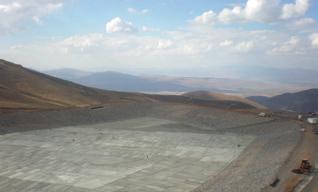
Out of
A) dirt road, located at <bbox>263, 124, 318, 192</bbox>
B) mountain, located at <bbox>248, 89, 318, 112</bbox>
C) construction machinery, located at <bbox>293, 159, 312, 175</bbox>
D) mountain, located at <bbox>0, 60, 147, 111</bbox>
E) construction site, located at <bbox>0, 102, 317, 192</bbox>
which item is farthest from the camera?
mountain, located at <bbox>248, 89, 318, 112</bbox>

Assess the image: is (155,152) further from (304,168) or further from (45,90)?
(45,90)

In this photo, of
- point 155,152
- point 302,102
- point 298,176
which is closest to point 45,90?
point 155,152

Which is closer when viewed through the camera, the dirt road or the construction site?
the dirt road

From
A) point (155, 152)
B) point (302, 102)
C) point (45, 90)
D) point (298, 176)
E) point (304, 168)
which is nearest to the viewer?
point (298, 176)

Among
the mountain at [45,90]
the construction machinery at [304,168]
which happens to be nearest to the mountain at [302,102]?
the mountain at [45,90]

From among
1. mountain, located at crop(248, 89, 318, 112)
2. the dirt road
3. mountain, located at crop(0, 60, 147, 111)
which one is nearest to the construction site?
the dirt road

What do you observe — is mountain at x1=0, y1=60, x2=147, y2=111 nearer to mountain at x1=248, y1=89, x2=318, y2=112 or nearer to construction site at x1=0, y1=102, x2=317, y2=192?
construction site at x1=0, y1=102, x2=317, y2=192

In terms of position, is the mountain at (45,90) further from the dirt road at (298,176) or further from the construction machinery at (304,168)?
the construction machinery at (304,168)

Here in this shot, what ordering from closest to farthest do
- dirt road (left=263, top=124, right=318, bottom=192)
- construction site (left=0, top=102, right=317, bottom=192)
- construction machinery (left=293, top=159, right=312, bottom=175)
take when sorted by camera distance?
dirt road (left=263, top=124, right=318, bottom=192)
construction machinery (left=293, top=159, right=312, bottom=175)
construction site (left=0, top=102, right=317, bottom=192)

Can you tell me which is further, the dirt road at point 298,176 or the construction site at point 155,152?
the construction site at point 155,152

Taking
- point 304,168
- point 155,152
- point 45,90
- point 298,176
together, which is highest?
point 45,90

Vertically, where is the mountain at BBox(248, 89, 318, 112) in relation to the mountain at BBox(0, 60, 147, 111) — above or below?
below

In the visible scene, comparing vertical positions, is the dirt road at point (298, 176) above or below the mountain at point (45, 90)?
below
